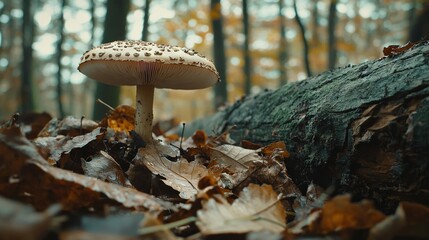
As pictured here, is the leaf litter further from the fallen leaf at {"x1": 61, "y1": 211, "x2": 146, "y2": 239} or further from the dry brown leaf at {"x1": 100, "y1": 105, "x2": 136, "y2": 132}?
the dry brown leaf at {"x1": 100, "y1": 105, "x2": 136, "y2": 132}

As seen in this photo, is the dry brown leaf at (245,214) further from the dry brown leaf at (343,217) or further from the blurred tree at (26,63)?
the blurred tree at (26,63)

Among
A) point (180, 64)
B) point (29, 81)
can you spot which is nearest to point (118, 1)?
point (180, 64)

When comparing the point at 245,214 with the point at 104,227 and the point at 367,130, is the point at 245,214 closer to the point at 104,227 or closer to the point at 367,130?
the point at 104,227

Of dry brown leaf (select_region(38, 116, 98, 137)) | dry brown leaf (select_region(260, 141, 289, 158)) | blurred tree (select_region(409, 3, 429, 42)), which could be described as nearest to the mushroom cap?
dry brown leaf (select_region(38, 116, 98, 137))

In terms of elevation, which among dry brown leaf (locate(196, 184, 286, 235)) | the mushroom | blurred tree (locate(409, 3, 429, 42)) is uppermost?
blurred tree (locate(409, 3, 429, 42))

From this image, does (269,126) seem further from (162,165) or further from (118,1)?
(118,1)
